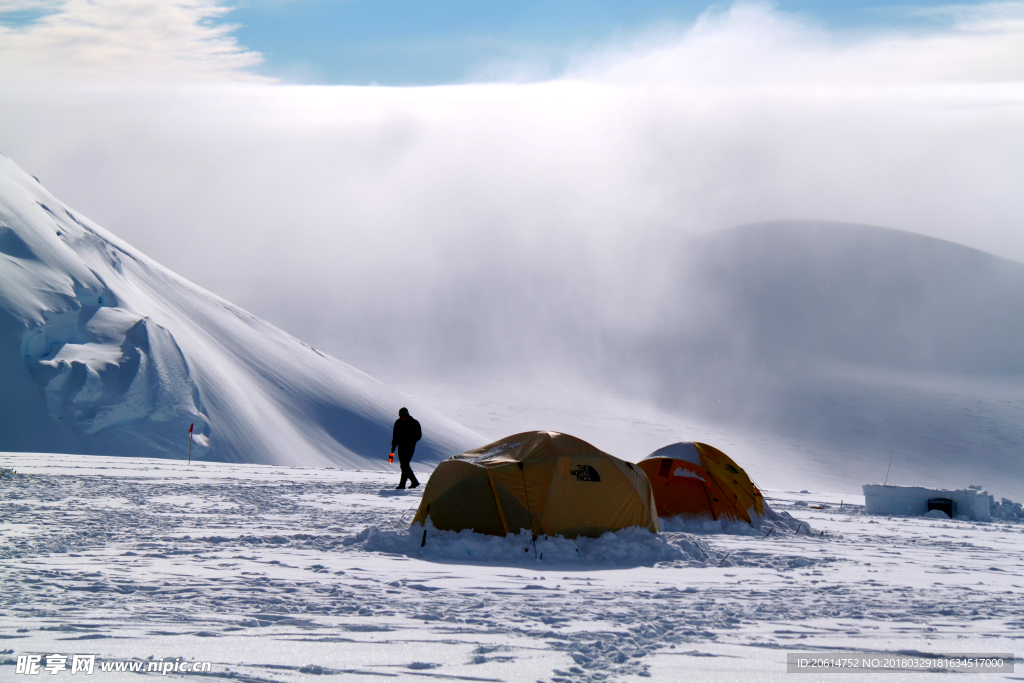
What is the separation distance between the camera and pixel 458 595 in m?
6.98

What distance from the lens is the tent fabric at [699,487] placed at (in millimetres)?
12656

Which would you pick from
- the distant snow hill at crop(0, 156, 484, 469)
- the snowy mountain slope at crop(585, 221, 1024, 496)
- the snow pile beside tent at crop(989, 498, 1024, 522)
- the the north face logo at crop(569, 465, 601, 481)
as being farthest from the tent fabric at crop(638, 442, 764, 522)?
the snowy mountain slope at crop(585, 221, 1024, 496)

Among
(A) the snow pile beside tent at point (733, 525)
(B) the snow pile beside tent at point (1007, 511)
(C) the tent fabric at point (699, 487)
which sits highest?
(C) the tent fabric at point (699, 487)

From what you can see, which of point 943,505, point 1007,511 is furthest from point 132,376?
point 1007,511

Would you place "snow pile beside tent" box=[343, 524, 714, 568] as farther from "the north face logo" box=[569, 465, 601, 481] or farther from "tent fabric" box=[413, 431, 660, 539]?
"the north face logo" box=[569, 465, 601, 481]

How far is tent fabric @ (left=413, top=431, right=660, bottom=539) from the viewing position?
9.42 meters

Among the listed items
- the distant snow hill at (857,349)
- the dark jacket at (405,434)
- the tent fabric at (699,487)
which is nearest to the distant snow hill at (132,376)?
the dark jacket at (405,434)

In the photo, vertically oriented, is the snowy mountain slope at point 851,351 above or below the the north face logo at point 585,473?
above

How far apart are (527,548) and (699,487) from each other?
4.79m

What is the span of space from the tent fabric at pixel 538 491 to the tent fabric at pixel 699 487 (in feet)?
8.68

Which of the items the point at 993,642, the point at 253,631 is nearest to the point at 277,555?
the point at 253,631

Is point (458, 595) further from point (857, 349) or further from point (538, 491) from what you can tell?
point (857, 349)

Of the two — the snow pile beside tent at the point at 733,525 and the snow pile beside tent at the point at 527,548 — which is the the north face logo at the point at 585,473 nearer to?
the snow pile beside tent at the point at 527,548

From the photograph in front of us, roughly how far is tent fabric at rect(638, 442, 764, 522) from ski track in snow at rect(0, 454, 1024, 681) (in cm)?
57
